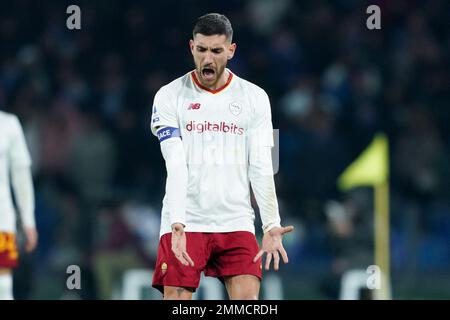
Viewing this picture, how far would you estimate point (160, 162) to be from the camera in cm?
1339

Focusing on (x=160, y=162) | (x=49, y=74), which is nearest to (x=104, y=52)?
(x=49, y=74)

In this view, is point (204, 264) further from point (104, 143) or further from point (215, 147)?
point (104, 143)

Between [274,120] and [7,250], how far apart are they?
4908 mm

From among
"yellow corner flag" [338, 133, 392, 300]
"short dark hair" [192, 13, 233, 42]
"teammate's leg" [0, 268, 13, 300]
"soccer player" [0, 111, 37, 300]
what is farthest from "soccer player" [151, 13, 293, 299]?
"yellow corner flag" [338, 133, 392, 300]

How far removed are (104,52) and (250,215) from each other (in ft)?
25.1

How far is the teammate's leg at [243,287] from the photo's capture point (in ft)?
22.9

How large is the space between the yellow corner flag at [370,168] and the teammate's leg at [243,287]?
5.19 meters

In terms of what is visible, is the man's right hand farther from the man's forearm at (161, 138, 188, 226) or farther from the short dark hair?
the short dark hair

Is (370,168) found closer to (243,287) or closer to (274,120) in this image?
(274,120)

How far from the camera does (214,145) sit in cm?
697

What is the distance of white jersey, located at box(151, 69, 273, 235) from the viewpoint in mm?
7012

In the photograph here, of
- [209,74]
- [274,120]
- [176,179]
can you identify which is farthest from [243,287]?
[274,120]

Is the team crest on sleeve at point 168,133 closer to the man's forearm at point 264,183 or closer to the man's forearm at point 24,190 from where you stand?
the man's forearm at point 264,183

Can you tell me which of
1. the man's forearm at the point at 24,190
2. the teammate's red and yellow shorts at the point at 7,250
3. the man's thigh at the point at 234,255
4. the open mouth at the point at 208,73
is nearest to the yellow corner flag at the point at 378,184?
the man's forearm at the point at 24,190
